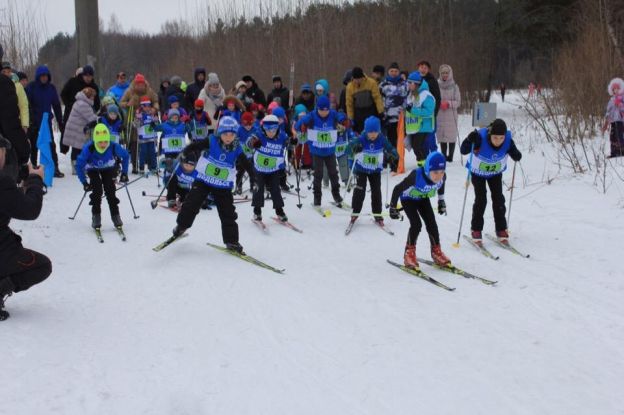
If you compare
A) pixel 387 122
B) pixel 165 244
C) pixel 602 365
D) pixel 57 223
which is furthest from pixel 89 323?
pixel 387 122

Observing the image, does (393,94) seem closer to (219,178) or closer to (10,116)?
(219,178)

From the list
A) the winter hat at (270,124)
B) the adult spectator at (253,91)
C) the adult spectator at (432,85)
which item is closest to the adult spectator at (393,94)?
the adult spectator at (432,85)

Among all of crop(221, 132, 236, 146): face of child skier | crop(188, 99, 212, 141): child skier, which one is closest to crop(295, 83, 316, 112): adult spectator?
crop(188, 99, 212, 141): child skier

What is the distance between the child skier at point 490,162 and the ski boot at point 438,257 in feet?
3.43

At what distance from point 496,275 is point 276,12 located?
1760 centimetres

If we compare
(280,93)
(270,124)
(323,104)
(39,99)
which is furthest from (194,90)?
(270,124)

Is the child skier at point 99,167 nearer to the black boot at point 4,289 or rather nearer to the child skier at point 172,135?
the child skier at point 172,135

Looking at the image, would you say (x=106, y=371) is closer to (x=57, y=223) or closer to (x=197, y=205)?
(x=197, y=205)

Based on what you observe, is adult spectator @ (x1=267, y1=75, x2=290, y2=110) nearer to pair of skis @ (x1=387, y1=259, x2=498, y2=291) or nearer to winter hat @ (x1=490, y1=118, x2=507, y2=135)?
winter hat @ (x1=490, y1=118, x2=507, y2=135)

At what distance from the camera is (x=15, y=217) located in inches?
184

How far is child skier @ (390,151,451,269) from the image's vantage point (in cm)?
665

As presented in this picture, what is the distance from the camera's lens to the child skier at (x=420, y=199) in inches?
262

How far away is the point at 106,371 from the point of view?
13.7 ft

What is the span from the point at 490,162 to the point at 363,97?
16.0 feet
